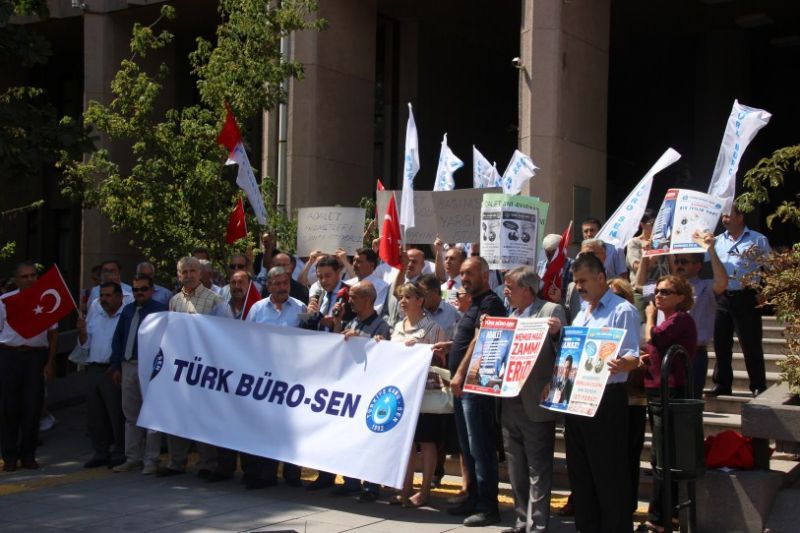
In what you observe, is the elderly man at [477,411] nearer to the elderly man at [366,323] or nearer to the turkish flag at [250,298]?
the elderly man at [366,323]

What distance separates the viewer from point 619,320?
7324mm

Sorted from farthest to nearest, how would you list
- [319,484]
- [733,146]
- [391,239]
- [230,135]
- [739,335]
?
[230,135] → [391,239] → [739,335] → [733,146] → [319,484]

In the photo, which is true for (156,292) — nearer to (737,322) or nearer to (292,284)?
(292,284)

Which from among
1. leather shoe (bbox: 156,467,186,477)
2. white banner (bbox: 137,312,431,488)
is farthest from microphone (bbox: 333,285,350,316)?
leather shoe (bbox: 156,467,186,477)

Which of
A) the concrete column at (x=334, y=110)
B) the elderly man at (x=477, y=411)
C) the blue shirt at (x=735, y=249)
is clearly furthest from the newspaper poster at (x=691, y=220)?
the concrete column at (x=334, y=110)

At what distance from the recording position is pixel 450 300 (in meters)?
10.3

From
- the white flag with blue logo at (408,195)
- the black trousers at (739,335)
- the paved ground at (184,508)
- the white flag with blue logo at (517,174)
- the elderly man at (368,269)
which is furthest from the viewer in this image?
the white flag with blue logo at (517,174)

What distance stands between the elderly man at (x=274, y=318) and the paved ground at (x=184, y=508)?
0.37 feet

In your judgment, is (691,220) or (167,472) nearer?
(691,220)

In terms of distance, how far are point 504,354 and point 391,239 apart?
10.2 ft

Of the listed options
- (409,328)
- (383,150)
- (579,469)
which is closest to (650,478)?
(579,469)

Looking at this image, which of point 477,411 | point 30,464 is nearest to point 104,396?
point 30,464

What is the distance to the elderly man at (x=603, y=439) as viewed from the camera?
7.33 m

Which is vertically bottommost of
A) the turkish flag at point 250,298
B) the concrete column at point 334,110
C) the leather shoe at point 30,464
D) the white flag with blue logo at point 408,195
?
the leather shoe at point 30,464
